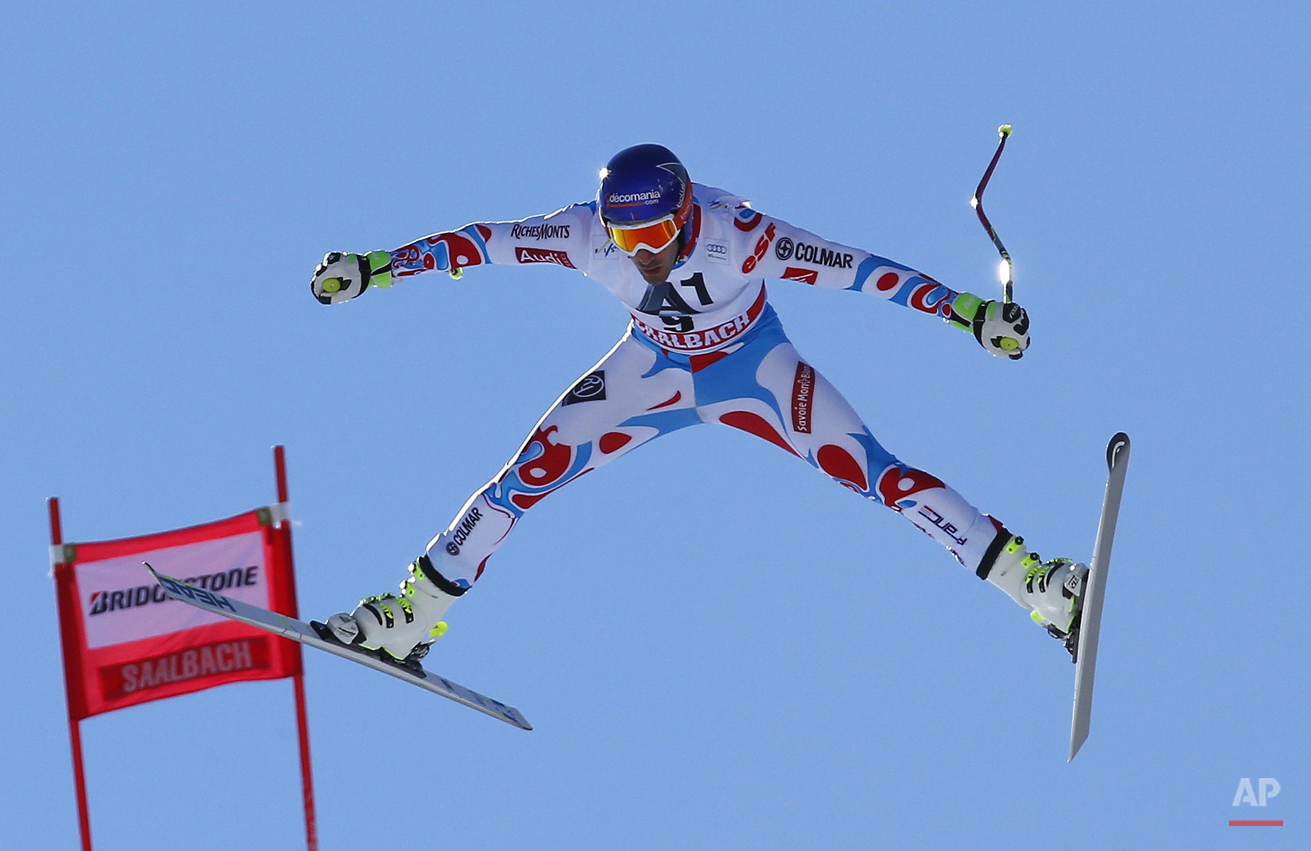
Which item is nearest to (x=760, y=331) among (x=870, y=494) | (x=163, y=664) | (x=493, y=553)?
(x=870, y=494)

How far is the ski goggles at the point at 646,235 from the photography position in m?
8.48

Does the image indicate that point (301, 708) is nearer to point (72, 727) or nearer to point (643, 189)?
point (72, 727)

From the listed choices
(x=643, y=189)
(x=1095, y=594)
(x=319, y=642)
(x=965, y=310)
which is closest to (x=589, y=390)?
(x=643, y=189)

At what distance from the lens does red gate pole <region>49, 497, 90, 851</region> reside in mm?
9938

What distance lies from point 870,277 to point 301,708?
4.71 metres

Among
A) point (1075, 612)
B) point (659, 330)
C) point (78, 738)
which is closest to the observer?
point (1075, 612)

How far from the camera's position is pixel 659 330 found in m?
9.05

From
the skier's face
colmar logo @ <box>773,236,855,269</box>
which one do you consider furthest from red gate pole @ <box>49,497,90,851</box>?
colmar logo @ <box>773,236,855,269</box>

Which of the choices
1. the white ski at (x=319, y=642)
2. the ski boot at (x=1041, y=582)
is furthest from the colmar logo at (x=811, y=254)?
the white ski at (x=319, y=642)

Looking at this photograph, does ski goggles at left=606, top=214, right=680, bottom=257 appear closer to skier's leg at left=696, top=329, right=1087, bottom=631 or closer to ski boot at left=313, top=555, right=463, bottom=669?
skier's leg at left=696, top=329, right=1087, bottom=631

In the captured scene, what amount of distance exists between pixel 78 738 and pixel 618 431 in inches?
156

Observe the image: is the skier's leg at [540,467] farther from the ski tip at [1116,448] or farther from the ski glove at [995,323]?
the ski tip at [1116,448]

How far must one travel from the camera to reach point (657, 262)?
867cm

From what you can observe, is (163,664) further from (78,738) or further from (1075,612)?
(1075,612)
